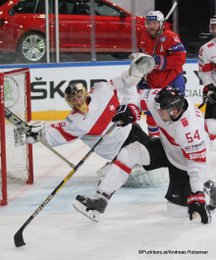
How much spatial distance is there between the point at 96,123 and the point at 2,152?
0.54 meters

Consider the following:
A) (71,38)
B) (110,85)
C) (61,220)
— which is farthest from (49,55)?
(61,220)

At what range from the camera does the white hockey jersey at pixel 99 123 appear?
441cm

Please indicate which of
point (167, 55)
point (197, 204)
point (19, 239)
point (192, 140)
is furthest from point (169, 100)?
point (167, 55)

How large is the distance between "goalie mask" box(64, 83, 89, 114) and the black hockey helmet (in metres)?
0.71

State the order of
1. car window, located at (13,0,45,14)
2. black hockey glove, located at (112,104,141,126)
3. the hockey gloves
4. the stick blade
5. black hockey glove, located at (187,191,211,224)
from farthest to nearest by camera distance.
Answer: car window, located at (13,0,45,14) → the hockey gloves → black hockey glove, located at (112,104,141,126) → black hockey glove, located at (187,191,211,224) → the stick blade

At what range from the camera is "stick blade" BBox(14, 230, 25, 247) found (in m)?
3.56

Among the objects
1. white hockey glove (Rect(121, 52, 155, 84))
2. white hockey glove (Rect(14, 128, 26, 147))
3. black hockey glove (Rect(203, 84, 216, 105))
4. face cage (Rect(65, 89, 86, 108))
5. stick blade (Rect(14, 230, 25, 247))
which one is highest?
white hockey glove (Rect(121, 52, 155, 84))

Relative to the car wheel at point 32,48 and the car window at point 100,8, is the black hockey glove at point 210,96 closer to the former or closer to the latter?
the car wheel at point 32,48

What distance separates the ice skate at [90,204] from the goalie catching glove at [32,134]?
70 centimetres

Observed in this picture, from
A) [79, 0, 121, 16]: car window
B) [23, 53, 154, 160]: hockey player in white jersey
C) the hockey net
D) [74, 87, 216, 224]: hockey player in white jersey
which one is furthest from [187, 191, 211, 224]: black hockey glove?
[79, 0, 121, 16]: car window

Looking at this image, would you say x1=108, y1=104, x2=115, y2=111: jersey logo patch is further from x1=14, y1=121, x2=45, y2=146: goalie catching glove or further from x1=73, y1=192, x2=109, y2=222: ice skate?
x1=73, y1=192, x2=109, y2=222: ice skate

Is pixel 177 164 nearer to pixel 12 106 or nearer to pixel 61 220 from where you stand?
pixel 61 220

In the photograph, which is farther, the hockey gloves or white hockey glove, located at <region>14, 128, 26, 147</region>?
the hockey gloves

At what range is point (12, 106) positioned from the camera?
508 cm
